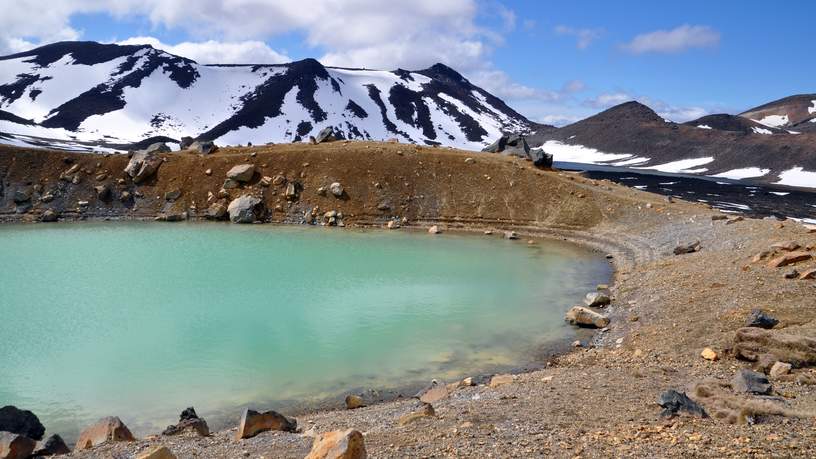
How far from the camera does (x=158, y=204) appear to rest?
188ft

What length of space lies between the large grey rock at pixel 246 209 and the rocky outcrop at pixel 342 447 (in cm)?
4746

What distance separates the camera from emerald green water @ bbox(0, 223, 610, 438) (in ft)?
59.1

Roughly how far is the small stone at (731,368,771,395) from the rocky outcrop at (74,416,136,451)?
48.2 ft

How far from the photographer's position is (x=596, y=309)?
2781 centimetres

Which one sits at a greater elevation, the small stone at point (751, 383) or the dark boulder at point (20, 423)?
the small stone at point (751, 383)

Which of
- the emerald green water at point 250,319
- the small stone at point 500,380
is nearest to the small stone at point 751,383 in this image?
the small stone at point 500,380

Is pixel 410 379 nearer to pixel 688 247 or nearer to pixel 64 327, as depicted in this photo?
pixel 64 327

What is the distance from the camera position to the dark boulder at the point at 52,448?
42.2 feet

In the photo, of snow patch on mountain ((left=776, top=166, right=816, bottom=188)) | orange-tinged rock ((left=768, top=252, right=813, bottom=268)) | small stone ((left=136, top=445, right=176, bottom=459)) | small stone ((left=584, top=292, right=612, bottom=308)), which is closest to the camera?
small stone ((left=136, top=445, right=176, bottom=459))

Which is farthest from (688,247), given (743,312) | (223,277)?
(223,277)

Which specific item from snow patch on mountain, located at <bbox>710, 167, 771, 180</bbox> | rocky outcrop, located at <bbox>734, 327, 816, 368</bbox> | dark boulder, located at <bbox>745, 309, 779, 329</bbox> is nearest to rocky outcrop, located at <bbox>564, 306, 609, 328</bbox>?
dark boulder, located at <bbox>745, 309, 779, 329</bbox>

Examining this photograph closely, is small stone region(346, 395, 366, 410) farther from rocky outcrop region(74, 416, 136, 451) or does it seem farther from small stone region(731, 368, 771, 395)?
small stone region(731, 368, 771, 395)

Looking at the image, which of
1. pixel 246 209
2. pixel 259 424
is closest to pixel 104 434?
pixel 259 424

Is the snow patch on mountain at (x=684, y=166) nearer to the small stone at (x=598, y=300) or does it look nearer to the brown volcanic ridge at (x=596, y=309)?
the brown volcanic ridge at (x=596, y=309)
